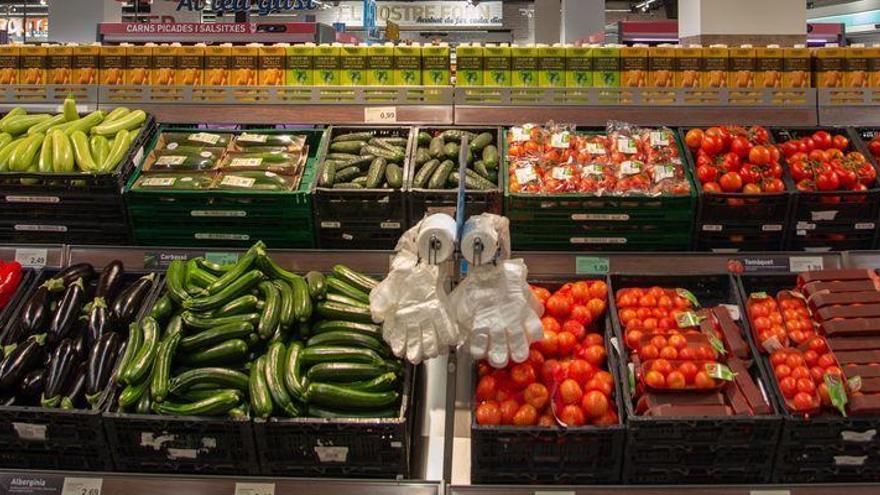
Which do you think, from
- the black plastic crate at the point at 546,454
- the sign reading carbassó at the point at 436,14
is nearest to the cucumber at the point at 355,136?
the black plastic crate at the point at 546,454

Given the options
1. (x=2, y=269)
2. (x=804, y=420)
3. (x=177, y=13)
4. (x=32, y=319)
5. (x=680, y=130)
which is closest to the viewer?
(x=804, y=420)

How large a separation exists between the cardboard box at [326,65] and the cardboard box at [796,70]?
217 centimetres

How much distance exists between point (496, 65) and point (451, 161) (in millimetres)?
649

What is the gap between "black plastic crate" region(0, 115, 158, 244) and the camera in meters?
3.03

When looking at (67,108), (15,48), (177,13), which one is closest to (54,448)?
(67,108)

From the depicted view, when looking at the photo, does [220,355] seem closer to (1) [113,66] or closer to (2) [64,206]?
(2) [64,206]

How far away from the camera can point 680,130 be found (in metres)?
3.37

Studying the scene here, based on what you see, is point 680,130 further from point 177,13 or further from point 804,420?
point 177,13

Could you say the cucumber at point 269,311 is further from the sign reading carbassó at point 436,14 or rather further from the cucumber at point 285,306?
the sign reading carbassó at point 436,14

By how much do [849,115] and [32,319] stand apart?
3.68 metres

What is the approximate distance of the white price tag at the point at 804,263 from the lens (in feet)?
9.65

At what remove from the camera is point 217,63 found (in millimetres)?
3598

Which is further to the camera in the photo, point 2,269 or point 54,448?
point 2,269

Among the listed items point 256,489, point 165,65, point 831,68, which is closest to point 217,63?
point 165,65
